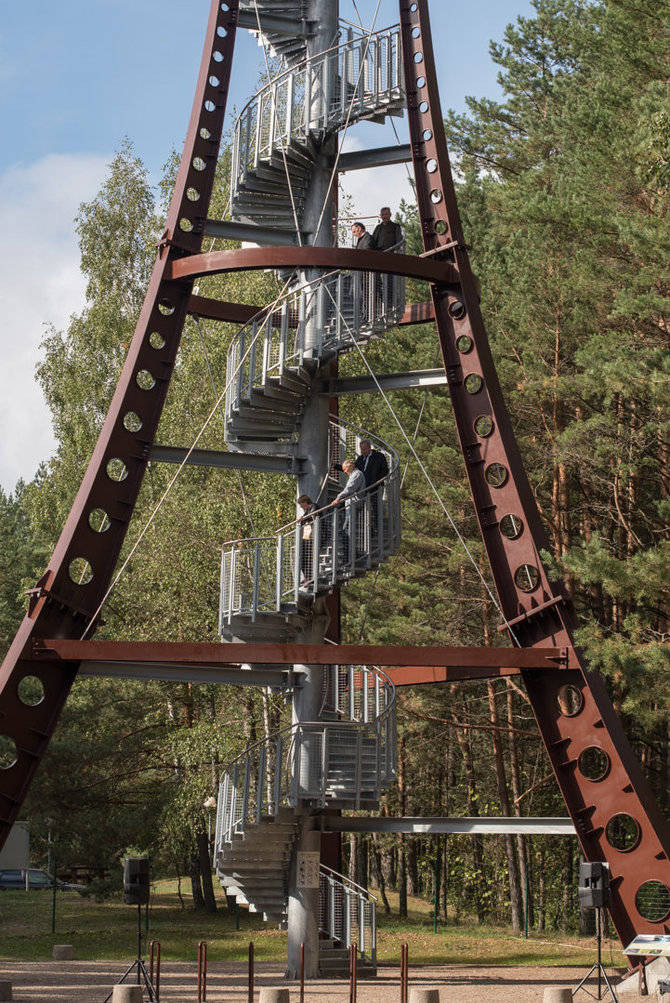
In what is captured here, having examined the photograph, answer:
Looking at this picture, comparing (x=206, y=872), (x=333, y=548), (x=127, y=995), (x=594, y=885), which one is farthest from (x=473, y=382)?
(x=206, y=872)

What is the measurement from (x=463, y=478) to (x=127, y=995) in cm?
1461

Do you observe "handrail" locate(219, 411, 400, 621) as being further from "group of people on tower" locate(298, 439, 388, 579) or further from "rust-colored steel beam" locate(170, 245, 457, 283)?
"rust-colored steel beam" locate(170, 245, 457, 283)

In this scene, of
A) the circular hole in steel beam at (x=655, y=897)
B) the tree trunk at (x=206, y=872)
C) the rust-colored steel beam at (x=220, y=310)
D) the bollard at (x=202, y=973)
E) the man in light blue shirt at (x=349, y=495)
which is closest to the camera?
the bollard at (x=202, y=973)

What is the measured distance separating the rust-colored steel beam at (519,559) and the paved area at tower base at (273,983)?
160 centimetres

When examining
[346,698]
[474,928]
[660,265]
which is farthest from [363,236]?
[474,928]

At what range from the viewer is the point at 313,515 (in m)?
16.1

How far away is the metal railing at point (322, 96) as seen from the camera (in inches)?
720

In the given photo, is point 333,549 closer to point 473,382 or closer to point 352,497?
point 352,497

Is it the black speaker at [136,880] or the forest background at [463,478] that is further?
the forest background at [463,478]

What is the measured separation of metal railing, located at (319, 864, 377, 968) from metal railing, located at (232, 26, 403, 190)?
10.2 meters

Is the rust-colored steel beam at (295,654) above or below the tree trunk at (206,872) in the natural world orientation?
above

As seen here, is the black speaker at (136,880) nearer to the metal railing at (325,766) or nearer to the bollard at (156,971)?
the bollard at (156,971)

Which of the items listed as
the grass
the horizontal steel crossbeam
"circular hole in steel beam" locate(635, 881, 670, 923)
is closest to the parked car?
the grass

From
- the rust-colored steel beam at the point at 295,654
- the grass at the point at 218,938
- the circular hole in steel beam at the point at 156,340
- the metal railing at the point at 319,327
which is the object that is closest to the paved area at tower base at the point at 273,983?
the grass at the point at 218,938
